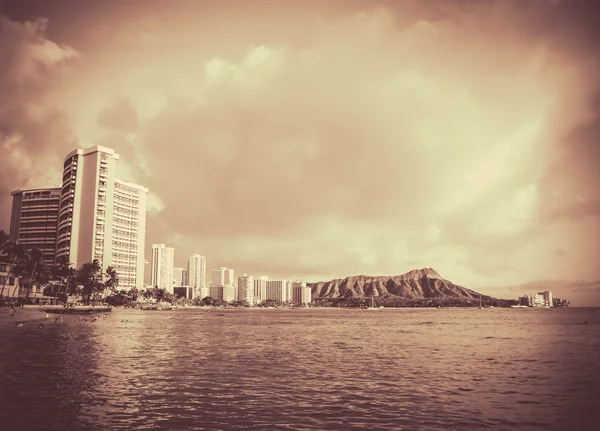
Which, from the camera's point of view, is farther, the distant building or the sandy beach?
the distant building

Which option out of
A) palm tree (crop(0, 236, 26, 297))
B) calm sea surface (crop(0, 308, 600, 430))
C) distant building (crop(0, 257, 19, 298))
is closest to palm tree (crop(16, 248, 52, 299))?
palm tree (crop(0, 236, 26, 297))

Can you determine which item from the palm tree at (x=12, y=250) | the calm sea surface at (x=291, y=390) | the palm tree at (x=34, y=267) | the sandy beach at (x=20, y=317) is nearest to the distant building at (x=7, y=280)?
the palm tree at (x=34, y=267)

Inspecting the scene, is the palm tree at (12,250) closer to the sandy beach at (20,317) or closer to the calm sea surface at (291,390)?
the sandy beach at (20,317)

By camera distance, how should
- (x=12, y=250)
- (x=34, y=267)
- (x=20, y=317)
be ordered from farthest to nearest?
(x=34, y=267), (x=12, y=250), (x=20, y=317)

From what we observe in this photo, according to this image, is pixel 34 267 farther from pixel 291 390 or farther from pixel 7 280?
pixel 291 390

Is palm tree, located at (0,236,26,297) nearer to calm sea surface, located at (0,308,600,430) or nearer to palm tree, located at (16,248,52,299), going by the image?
palm tree, located at (16,248,52,299)

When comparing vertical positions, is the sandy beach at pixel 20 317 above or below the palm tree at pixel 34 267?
below

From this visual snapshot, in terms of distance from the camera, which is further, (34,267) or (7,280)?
(7,280)

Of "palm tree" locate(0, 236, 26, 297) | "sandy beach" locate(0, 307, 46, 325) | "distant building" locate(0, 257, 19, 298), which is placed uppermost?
"palm tree" locate(0, 236, 26, 297)

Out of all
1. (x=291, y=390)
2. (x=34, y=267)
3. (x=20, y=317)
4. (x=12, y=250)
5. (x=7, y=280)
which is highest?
(x=12, y=250)

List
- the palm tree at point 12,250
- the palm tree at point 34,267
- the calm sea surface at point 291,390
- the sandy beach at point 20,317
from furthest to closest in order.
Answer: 1. the palm tree at point 34,267
2. the palm tree at point 12,250
3. the sandy beach at point 20,317
4. the calm sea surface at point 291,390

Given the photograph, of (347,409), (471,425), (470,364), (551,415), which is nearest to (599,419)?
(551,415)

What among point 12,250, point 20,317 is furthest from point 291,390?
point 12,250

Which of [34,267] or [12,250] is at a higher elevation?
[12,250]
